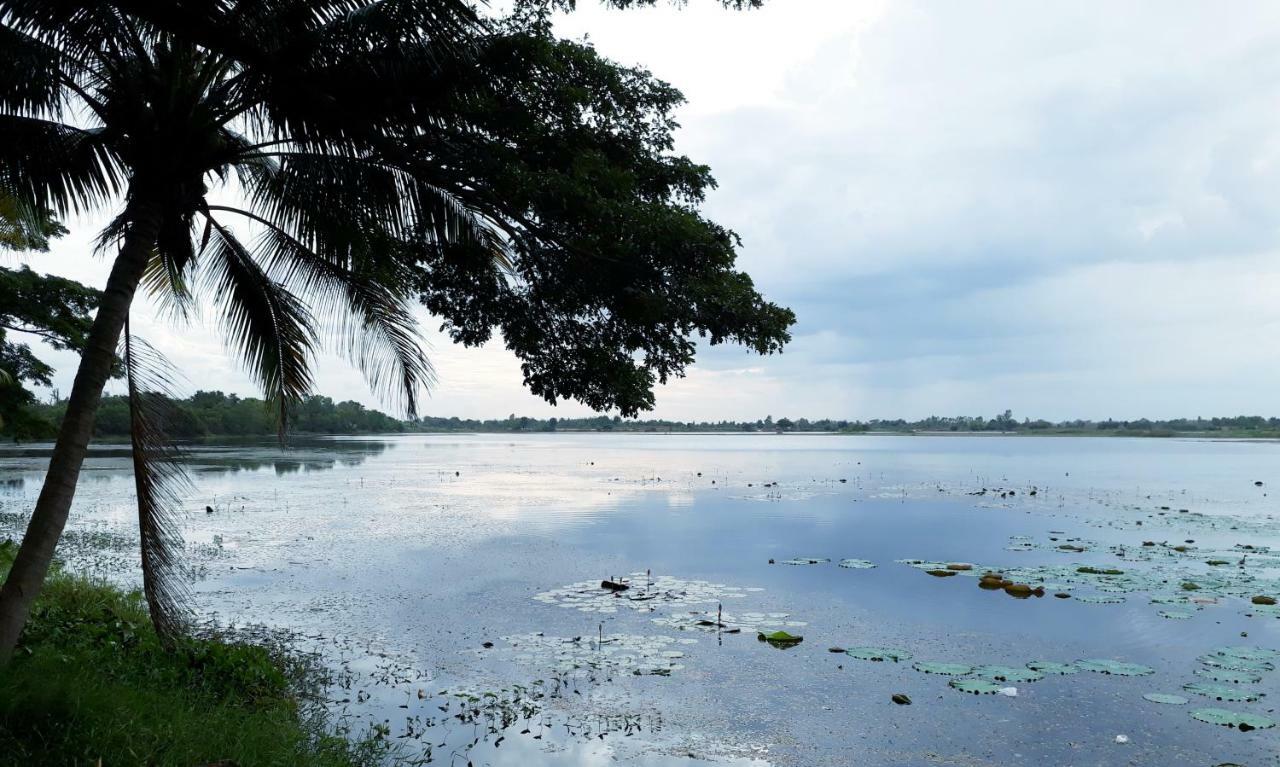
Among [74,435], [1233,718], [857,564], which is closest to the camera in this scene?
[74,435]

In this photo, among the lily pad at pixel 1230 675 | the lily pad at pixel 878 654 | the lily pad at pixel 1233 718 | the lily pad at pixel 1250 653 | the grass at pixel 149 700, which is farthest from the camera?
the lily pad at pixel 878 654

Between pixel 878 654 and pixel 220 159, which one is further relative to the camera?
pixel 878 654

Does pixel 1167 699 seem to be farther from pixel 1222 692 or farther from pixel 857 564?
pixel 857 564

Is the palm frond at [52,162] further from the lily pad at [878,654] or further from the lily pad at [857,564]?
the lily pad at [857,564]

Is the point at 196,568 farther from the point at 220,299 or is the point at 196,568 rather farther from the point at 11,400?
the point at 220,299

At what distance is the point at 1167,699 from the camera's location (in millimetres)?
10578

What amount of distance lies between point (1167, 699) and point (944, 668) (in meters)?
2.80

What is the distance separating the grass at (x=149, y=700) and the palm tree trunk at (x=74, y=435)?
0.60 m

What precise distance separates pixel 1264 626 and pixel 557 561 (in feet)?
49.8

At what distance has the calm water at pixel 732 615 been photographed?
372 inches

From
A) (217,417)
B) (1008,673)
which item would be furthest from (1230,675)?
(217,417)

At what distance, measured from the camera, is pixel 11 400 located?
59.9ft

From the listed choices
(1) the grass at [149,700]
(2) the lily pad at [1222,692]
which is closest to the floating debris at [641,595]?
(1) the grass at [149,700]

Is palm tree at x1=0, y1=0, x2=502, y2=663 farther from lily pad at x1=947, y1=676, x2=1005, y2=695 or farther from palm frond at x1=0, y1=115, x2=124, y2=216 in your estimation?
lily pad at x1=947, y1=676, x2=1005, y2=695
